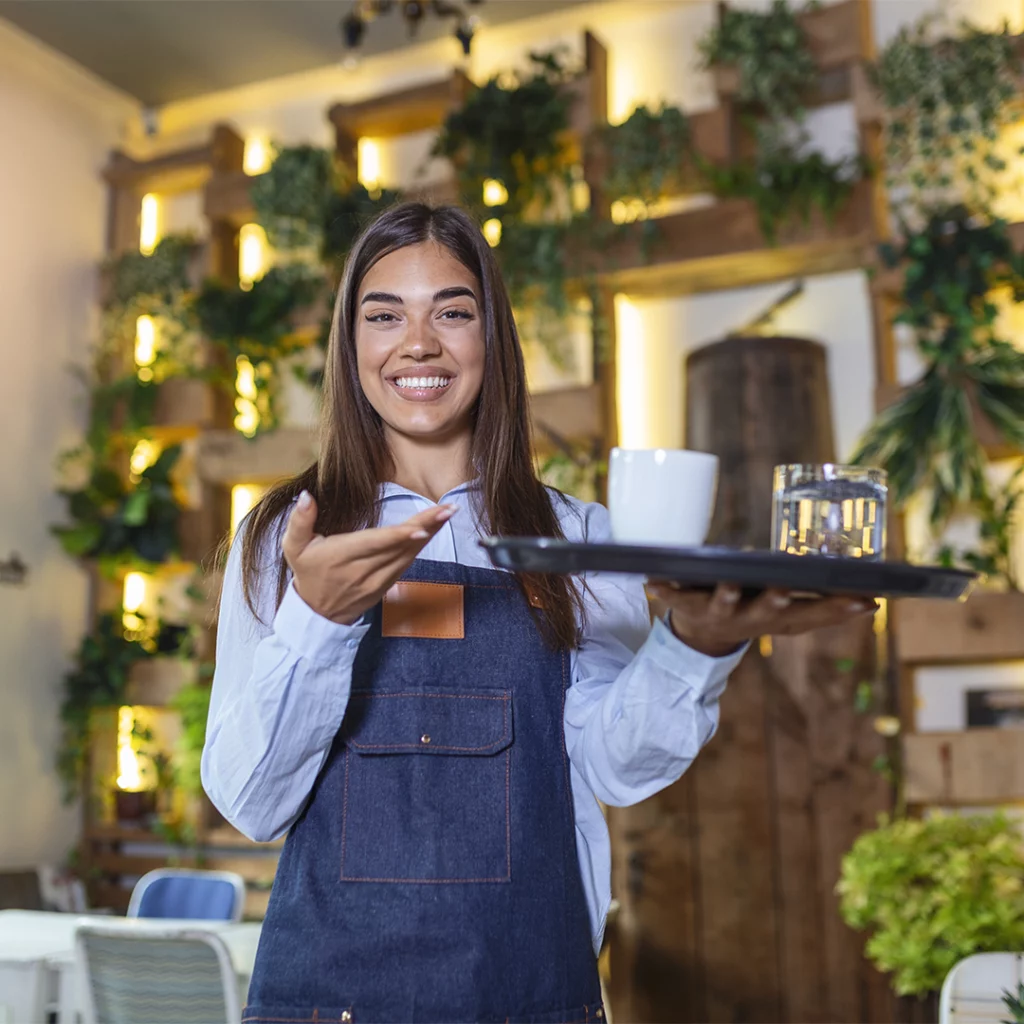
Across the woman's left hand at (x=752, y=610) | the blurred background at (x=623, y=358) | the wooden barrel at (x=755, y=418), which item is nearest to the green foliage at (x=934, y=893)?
the blurred background at (x=623, y=358)

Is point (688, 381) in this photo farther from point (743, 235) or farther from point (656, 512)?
point (656, 512)

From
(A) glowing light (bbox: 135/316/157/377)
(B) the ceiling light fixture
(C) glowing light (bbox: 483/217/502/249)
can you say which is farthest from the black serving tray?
(A) glowing light (bbox: 135/316/157/377)

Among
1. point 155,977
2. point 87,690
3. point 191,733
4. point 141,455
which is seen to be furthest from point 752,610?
point 141,455

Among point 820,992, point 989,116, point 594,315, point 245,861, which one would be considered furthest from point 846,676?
point 245,861

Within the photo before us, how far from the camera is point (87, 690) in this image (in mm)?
5254

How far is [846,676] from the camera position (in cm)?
401

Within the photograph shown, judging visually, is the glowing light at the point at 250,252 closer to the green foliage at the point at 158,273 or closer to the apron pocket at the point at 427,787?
the green foliage at the point at 158,273

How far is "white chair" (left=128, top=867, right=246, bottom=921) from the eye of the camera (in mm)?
3797

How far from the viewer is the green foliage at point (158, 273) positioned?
18.0 ft

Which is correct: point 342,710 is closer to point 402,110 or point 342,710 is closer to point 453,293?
point 453,293

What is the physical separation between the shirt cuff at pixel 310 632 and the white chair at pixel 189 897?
2.87 meters

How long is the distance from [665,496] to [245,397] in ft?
14.5

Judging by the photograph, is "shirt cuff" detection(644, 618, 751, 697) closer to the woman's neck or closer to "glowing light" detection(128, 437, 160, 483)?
the woman's neck

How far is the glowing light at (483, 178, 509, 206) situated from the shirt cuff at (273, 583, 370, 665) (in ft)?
12.2
